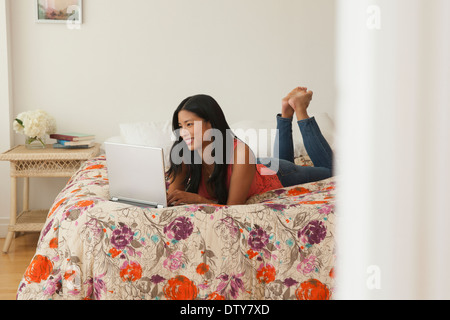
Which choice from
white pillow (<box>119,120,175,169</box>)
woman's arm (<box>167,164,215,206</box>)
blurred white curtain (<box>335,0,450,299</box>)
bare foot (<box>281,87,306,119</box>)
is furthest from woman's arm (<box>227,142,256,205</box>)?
blurred white curtain (<box>335,0,450,299</box>)

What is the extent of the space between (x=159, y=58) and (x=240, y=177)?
165cm

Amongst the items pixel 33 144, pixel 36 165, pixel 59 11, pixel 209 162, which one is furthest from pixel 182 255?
pixel 59 11

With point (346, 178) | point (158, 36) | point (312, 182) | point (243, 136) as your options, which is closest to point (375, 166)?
point (346, 178)

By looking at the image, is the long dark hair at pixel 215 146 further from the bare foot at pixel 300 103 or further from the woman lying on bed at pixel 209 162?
the bare foot at pixel 300 103

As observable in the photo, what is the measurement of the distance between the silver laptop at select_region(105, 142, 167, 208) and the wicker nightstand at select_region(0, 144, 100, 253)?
1.11 meters

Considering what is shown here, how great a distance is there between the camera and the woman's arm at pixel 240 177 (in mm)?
2086

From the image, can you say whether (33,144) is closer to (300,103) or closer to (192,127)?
(192,127)

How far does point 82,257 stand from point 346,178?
59.6 inches

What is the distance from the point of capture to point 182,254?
1682 mm

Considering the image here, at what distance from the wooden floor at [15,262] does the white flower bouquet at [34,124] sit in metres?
0.63

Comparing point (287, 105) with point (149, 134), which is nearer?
point (287, 105)

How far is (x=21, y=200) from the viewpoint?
3.48 meters

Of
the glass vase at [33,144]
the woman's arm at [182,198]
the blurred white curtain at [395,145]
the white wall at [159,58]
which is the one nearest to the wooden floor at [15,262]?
the white wall at [159,58]

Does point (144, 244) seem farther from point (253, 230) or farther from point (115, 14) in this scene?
point (115, 14)
